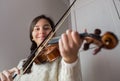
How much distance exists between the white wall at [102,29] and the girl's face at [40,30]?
194 millimetres

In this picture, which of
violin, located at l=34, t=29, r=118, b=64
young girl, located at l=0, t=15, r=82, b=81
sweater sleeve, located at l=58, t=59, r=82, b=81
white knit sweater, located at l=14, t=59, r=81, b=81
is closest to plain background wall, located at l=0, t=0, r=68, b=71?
young girl, located at l=0, t=15, r=82, b=81

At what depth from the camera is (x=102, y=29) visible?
45.3 inches

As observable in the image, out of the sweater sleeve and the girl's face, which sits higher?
the girl's face

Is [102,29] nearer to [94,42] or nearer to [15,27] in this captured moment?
[94,42]

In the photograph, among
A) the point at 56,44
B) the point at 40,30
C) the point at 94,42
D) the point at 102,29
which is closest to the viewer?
the point at 94,42

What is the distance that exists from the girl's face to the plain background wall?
27cm

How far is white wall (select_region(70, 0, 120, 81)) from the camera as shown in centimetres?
108

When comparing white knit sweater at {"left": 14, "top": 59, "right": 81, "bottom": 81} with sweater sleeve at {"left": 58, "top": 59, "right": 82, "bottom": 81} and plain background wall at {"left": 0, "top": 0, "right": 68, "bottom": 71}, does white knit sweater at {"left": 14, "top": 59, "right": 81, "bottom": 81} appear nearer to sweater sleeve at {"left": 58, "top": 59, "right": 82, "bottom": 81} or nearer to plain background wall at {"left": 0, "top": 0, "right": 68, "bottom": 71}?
sweater sleeve at {"left": 58, "top": 59, "right": 82, "bottom": 81}

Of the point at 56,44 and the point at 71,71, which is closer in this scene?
the point at 71,71

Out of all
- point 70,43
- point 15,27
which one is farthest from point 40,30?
point 70,43

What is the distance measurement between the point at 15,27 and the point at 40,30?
372 mm

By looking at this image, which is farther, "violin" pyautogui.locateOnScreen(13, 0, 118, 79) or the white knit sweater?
the white knit sweater

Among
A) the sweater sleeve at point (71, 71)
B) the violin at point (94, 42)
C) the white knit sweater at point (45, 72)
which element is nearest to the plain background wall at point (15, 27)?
the white knit sweater at point (45, 72)

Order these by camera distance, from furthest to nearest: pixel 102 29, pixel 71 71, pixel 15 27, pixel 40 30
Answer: pixel 15 27 → pixel 40 30 → pixel 102 29 → pixel 71 71
